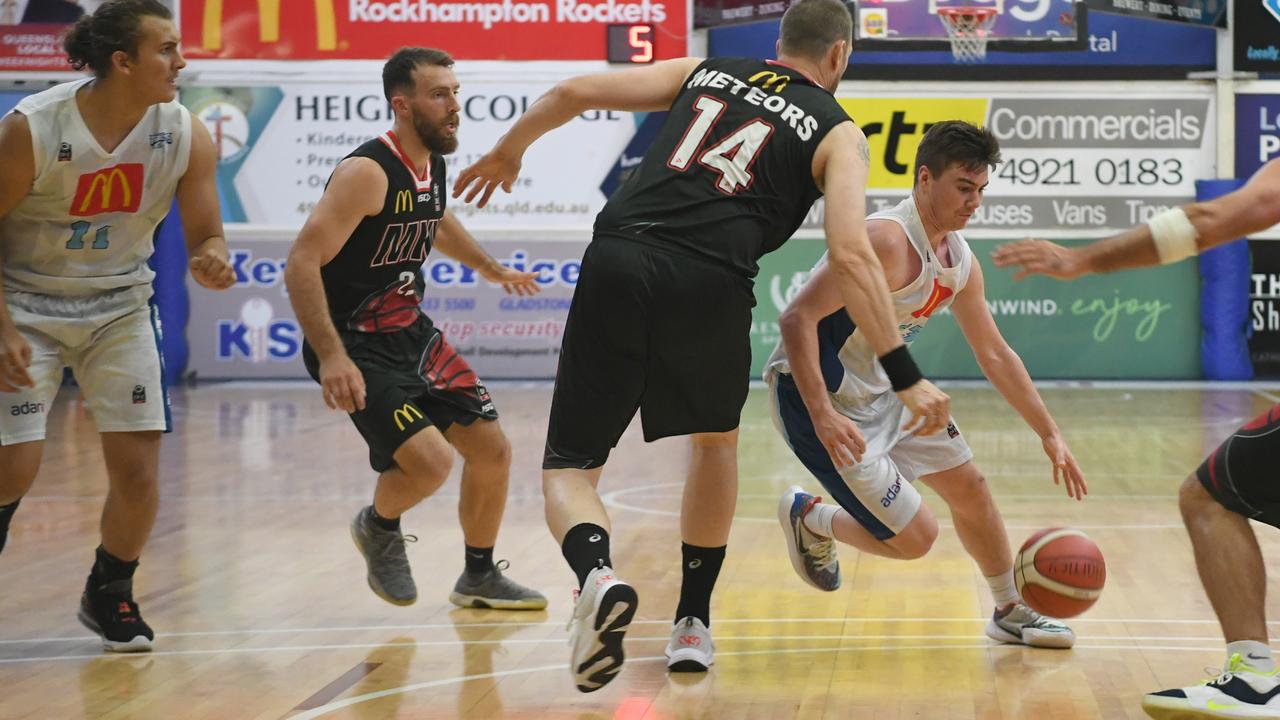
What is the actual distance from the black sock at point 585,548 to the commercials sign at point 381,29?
11.2 metres

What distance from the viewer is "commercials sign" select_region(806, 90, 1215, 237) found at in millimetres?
14383

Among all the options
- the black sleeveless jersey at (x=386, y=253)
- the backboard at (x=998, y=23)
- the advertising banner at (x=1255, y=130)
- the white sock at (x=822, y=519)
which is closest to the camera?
the white sock at (x=822, y=519)

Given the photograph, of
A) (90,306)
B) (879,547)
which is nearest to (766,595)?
(879,547)

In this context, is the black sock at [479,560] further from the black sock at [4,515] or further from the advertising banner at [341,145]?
the advertising banner at [341,145]

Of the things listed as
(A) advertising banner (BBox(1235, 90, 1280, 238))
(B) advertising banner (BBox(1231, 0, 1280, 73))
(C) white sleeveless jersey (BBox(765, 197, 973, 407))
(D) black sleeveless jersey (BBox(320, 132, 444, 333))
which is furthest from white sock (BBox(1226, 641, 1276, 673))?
(B) advertising banner (BBox(1231, 0, 1280, 73))

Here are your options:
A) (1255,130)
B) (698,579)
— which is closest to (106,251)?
(698,579)

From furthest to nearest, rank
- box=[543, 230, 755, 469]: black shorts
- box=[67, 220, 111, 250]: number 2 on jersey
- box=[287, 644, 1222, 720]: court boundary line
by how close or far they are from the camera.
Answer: box=[67, 220, 111, 250]: number 2 on jersey → box=[287, 644, 1222, 720]: court boundary line → box=[543, 230, 755, 469]: black shorts

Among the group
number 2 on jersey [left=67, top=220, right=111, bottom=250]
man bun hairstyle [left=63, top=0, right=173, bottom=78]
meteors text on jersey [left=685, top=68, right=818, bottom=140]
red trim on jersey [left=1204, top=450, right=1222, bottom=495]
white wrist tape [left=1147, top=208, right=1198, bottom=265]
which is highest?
man bun hairstyle [left=63, top=0, right=173, bottom=78]

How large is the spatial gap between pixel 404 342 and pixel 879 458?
1.73 metres

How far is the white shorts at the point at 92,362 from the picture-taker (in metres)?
4.53

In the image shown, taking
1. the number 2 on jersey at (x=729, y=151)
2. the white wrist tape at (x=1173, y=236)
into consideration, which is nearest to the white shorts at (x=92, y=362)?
the number 2 on jersey at (x=729, y=151)

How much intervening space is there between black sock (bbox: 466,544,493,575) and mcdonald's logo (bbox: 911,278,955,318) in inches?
71.3

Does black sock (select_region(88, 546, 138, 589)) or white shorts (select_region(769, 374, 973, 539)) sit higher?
white shorts (select_region(769, 374, 973, 539))

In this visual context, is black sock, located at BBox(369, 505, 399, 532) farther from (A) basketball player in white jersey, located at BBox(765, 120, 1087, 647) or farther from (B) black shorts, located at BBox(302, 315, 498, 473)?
(A) basketball player in white jersey, located at BBox(765, 120, 1087, 647)
